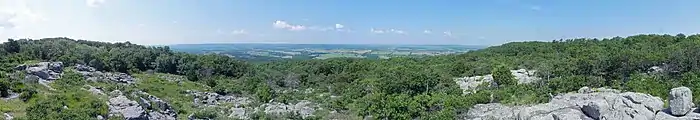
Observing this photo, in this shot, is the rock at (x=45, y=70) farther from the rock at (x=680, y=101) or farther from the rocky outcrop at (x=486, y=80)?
the rock at (x=680, y=101)

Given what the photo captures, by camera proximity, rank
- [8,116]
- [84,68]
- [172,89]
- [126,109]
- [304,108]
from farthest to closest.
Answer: [84,68], [172,89], [304,108], [126,109], [8,116]

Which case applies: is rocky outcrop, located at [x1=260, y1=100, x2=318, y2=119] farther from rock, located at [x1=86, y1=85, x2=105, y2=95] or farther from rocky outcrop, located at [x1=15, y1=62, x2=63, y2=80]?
rocky outcrop, located at [x1=15, y1=62, x2=63, y2=80]

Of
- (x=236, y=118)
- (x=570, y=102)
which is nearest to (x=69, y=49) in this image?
(x=236, y=118)

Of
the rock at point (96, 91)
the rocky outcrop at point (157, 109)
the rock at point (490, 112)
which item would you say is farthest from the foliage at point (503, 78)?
the rock at point (96, 91)

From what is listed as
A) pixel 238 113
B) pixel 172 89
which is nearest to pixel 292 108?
pixel 238 113

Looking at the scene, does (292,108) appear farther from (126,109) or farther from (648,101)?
(648,101)

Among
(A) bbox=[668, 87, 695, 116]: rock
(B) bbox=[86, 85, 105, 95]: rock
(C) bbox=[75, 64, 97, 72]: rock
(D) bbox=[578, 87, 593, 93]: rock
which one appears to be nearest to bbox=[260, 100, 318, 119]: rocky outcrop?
(B) bbox=[86, 85, 105, 95]: rock
